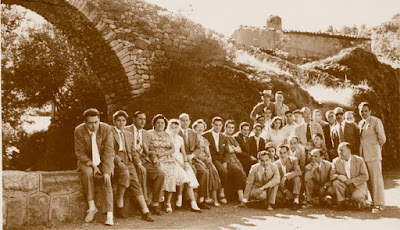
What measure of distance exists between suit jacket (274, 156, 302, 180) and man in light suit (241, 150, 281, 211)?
10.1 inches

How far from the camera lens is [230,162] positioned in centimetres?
759

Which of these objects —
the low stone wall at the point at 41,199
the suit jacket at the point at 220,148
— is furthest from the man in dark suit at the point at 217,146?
the low stone wall at the point at 41,199

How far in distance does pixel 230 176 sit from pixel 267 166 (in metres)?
0.84

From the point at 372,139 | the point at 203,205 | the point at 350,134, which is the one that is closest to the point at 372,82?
the point at 350,134

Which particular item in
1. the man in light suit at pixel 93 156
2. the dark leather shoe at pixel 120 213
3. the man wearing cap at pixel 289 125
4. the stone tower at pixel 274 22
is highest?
the stone tower at pixel 274 22

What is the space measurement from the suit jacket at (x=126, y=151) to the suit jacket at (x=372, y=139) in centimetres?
391

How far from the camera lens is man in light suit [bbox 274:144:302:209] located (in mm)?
6949

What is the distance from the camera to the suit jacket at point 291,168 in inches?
276

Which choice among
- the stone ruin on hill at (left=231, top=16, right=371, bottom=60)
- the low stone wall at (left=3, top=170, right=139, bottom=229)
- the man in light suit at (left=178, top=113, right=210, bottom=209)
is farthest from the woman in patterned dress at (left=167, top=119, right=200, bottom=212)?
the stone ruin on hill at (left=231, top=16, right=371, bottom=60)

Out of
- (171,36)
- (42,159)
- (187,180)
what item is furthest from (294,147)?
(42,159)

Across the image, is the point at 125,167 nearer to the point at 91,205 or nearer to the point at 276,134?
the point at 91,205

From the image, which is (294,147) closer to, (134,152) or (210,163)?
(210,163)

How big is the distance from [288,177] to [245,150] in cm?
120

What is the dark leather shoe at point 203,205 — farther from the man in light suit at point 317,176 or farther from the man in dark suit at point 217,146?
the man in light suit at point 317,176
